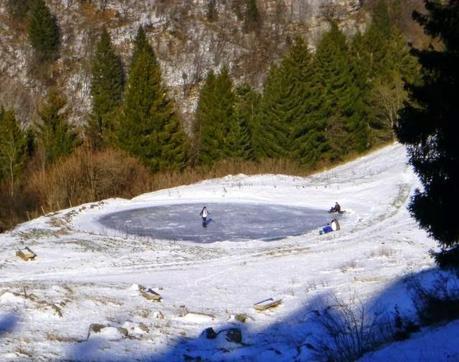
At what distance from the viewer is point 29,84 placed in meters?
69.6

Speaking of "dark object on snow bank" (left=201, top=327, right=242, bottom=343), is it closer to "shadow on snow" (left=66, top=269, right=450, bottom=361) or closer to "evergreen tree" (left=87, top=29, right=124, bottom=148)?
"shadow on snow" (left=66, top=269, right=450, bottom=361)

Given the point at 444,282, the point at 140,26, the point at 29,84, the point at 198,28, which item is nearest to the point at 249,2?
the point at 198,28

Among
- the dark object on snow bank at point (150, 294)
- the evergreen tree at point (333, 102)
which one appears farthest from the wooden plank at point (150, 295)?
the evergreen tree at point (333, 102)

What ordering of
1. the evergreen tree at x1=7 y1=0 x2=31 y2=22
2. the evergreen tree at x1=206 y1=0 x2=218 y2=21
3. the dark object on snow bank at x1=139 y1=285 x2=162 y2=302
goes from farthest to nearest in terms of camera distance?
the evergreen tree at x1=206 y1=0 x2=218 y2=21
the evergreen tree at x1=7 y1=0 x2=31 y2=22
the dark object on snow bank at x1=139 y1=285 x2=162 y2=302

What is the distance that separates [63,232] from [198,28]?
184ft

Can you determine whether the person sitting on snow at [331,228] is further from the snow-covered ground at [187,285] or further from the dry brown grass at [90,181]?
the dry brown grass at [90,181]

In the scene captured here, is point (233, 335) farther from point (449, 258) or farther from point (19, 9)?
point (19, 9)

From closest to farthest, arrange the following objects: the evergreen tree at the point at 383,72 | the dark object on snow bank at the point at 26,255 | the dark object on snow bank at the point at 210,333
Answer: the dark object on snow bank at the point at 210,333 < the dark object on snow bank at the point at 26,255 < the evergreen tree at the point at 383,72

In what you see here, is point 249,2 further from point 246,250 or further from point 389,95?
point 246,250

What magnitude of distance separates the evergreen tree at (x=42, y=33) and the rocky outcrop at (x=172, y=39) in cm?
118

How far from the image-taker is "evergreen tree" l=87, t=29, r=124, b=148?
5025 cm

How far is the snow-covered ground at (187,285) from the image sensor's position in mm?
9344

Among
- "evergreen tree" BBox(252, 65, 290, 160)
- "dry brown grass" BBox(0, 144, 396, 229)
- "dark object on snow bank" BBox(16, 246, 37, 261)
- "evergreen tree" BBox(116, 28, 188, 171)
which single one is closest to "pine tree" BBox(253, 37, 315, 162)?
"evergreen tree" BBox(252, 65, 290, 160)

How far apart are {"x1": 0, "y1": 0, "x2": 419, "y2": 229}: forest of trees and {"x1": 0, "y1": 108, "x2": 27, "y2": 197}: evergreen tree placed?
0.22 ft
